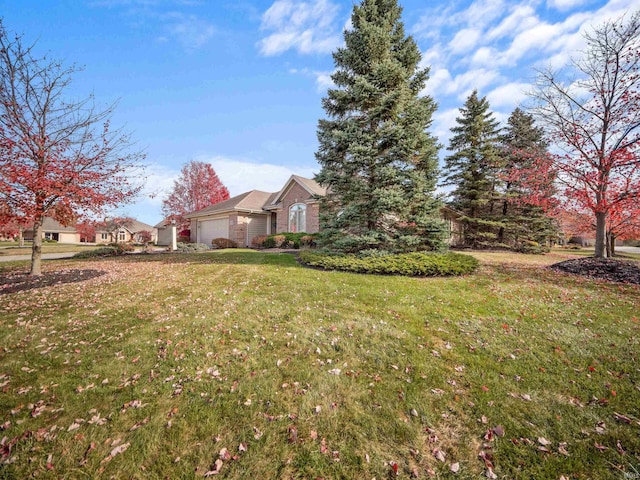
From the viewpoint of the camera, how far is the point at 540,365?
3.66 m

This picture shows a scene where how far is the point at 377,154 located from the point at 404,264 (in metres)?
4.55

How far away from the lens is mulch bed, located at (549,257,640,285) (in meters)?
7.92

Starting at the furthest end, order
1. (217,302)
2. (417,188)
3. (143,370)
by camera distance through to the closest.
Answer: (417,188), (217,302), (143,370)

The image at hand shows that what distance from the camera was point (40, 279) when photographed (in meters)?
7.88

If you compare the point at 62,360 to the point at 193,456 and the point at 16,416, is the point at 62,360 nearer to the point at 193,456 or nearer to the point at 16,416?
the point at 16,416

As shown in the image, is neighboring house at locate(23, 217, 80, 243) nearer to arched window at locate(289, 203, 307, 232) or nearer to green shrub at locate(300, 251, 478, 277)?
arched window at locate(289, 203, 307, 232)

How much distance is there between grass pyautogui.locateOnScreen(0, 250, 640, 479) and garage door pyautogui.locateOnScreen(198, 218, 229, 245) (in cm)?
1645

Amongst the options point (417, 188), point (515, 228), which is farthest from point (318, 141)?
point (515, 228)

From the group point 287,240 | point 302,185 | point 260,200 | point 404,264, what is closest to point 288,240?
point 287,240

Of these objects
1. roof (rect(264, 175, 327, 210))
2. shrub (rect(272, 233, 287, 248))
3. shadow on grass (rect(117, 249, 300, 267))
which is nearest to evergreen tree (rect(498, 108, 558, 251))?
roof (rect(264, 175, 327, 210))

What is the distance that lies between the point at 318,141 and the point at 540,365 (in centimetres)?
1017

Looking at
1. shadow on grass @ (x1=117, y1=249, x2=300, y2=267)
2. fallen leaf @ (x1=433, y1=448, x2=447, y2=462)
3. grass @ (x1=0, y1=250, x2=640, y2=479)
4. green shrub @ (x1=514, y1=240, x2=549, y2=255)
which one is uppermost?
green shrub @ (x1=514, y1=240, x2=549, y2=255)

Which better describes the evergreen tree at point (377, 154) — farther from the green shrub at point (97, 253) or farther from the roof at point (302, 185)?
the green shrub at point (97, 253)

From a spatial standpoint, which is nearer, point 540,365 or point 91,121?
point 540,365
